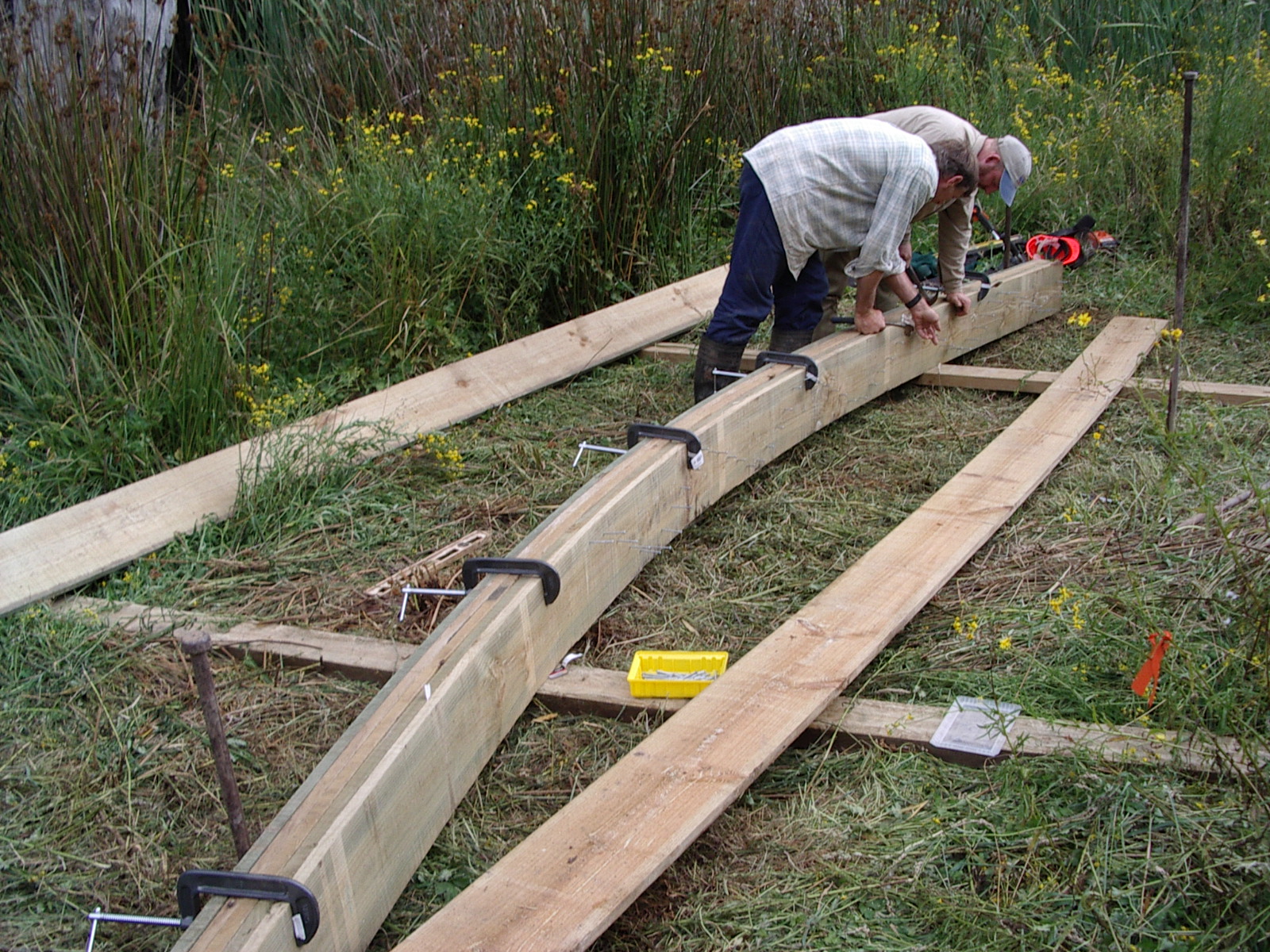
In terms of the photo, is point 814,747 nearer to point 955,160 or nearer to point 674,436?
point 674,436

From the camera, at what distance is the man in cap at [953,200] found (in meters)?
4.25

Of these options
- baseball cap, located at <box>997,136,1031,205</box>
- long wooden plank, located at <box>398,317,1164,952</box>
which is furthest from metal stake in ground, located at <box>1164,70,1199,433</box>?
baseball cap, located at <box>997,136,1031,205</box>

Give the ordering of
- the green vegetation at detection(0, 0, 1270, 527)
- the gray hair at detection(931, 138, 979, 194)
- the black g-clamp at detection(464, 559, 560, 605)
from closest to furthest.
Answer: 1. the black g-clamp at detection(464, 559, 560, 605)
2. the green vegetation at detection(0, 0, 1270, 527)
3. the gray hair at detection(931, 138, 979, 194)

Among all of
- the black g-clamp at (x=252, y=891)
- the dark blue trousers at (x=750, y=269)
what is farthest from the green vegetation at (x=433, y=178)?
the black g-clamp at (x=252, y=891)

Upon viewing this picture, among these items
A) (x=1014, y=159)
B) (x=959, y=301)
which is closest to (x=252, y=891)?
(x=959, y=301)

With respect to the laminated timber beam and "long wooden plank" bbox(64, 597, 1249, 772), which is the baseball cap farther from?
"long wooden plank" bbox(64, 597, 1249, 772)

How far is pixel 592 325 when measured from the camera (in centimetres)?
491

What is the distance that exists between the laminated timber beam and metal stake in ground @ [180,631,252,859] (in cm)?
8

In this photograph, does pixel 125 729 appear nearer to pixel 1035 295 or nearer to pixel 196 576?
pixel 196 576

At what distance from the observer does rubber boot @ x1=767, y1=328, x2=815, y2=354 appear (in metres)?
4.45

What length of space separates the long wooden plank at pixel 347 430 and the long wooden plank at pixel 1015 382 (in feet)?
1.02

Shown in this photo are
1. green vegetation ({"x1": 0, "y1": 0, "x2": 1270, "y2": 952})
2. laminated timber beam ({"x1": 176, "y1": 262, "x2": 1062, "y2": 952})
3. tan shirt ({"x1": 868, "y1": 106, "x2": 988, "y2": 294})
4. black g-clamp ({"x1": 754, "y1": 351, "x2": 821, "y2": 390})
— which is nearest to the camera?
laminated timber beam ({"x1": 176, "y1": 262, "x2": 1062, "y2": 952})

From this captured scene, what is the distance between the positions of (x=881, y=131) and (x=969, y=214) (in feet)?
2.83

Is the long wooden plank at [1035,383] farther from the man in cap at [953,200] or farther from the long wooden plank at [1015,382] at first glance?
the man in cap at [953,200]
